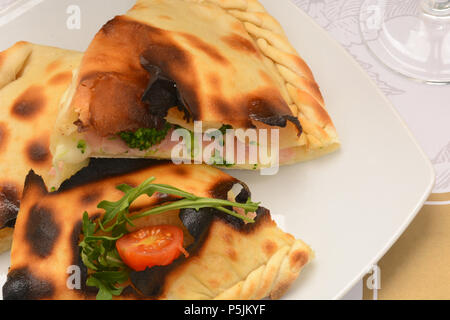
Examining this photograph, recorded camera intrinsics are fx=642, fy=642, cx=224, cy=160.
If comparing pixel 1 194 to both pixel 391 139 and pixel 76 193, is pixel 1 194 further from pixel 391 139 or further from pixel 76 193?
pixel 391 139

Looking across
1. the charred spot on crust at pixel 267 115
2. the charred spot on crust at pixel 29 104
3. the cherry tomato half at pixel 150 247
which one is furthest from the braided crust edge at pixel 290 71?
the charred spot on crust at pixel 29 104

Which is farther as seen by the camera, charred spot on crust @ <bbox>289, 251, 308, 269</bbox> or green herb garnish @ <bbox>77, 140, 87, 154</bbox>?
green herb garnish @ <bbox>77, 140, 87, 154</bbox>

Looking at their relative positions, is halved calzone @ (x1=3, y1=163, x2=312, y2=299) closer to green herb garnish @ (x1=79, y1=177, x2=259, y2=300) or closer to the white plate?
green herb garnish @ (x1=79, y1=177, x2=259, y2=300)

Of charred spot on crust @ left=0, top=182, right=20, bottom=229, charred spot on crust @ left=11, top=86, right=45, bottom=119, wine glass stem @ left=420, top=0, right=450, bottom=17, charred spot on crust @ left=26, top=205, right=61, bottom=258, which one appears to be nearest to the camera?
charred spot on crust @ left=26, top=205, right=61, bottom=258

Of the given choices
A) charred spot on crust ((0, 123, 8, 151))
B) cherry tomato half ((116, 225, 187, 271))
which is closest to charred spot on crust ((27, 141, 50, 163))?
charred spot on crust ((0, 123, 8, 151))

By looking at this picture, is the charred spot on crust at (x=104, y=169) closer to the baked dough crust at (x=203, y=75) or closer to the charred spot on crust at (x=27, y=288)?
the baked dough crust at (x=203, y=75)

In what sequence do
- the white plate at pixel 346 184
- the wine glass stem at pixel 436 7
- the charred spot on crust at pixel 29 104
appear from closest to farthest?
1. the white plate at pixel 346 184
2. the charred spot on crust at pixel 29 104
3. the wine glass stem at pixel 436 7

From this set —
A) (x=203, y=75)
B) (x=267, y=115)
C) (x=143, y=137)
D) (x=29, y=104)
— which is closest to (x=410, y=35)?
(x=267, y=115)
